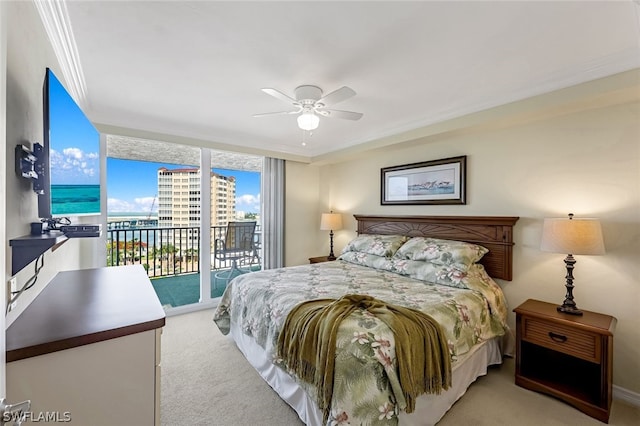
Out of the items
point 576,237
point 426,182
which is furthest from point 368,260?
point 576,237

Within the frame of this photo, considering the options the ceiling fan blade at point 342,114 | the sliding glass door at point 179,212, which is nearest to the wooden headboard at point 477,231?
the ceiling fan blade at point 342,114

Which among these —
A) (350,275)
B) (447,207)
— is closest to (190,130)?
(350,275)

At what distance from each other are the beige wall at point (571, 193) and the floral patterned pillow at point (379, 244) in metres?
0.61

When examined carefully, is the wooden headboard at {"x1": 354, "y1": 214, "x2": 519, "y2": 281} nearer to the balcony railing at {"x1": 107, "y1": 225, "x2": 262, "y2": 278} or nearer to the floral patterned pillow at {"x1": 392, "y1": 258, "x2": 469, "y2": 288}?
the floral patterned pillow at {"x1": 392, "y1": 258, "x2": 469, "y2": 288}

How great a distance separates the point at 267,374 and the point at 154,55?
2.57m

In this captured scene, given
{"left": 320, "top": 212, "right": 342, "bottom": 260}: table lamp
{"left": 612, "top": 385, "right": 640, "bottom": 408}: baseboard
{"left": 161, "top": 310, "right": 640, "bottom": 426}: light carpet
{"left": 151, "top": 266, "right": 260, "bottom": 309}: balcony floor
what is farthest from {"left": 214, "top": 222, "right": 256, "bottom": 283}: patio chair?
{"left": 612, "top": 385, "right": 640, "bottom": 408}: baseboard

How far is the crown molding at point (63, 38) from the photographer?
153 cm

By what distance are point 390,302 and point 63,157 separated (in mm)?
2183

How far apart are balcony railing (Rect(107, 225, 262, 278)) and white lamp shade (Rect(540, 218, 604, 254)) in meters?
3.78

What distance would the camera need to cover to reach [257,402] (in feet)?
6.93

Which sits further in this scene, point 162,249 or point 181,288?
point 162,249

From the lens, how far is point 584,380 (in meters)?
2.26

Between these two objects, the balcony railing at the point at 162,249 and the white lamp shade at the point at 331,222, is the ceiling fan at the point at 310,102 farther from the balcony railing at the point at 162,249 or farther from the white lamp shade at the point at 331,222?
the balcony railing at the point at 162,249

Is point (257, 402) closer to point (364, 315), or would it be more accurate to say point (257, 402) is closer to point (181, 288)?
point (364, 315)
